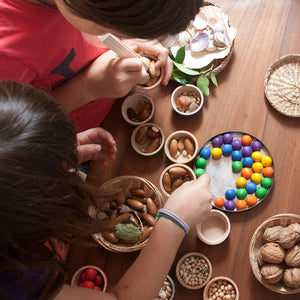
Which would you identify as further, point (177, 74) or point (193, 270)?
point (177, 74)

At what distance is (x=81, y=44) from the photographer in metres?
0.81

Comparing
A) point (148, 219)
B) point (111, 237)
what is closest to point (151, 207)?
point (148, 219)

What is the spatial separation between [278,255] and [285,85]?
49 centimetres

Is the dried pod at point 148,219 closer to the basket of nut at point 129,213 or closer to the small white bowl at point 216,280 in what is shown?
the basket of nut at point 129,213

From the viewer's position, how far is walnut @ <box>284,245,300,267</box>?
2.45 feet

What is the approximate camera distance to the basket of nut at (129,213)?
0.79m

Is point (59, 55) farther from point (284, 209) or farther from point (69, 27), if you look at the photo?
point (284, 209)

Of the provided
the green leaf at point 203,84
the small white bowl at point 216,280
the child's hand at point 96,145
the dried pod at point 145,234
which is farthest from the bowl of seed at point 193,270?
the green leaf at point 203,84

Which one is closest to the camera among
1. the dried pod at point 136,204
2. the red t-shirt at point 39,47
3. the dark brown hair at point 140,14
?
the dark brown hair at point 140,14

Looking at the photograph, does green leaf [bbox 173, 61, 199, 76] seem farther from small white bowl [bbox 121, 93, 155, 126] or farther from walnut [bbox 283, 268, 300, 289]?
walnut [bbox 283, 268, 300, 289]

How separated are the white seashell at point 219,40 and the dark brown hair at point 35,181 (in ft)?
1.83

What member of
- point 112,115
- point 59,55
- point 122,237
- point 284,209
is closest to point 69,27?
point 59,55

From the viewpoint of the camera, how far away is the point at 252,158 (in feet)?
2.87

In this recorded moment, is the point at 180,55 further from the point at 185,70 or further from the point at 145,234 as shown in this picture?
the point at 145,234
